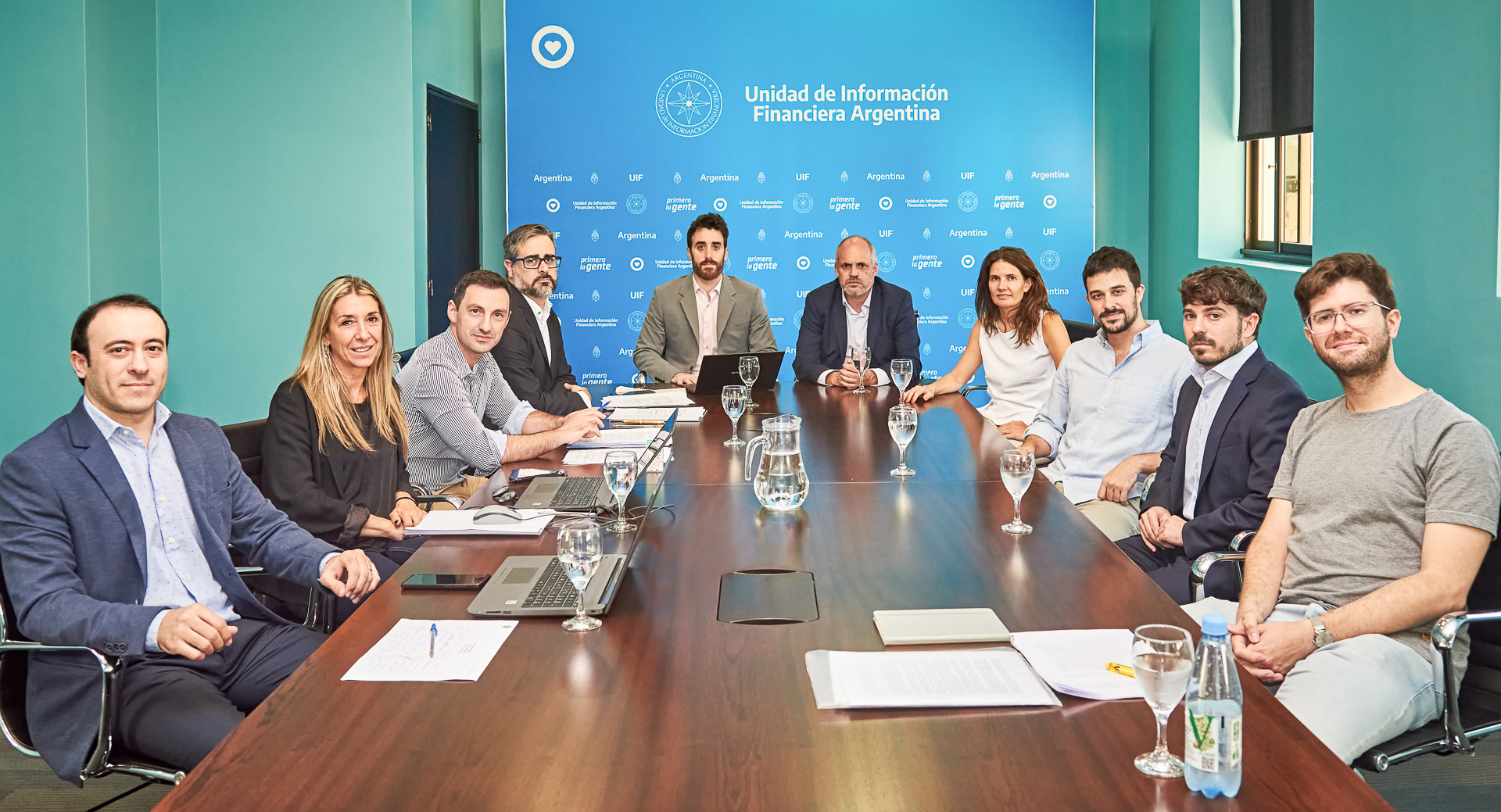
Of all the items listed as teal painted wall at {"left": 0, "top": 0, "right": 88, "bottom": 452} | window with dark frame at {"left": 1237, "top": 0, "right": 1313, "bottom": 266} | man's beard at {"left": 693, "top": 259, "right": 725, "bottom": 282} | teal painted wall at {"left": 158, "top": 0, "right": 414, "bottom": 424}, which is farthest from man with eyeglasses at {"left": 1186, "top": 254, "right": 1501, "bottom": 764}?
teal painted wall at {"left": 0, "top": 0, "right": 88, "bottom": 452}

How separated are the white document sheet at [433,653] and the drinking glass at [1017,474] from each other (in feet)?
3.65

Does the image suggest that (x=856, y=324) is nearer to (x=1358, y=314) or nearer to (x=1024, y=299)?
(x=1024, y=299)

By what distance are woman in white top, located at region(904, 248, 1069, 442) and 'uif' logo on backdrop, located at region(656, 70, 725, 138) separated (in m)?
2.85

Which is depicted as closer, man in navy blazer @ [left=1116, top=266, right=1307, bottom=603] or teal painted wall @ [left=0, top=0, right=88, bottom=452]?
man in navy blazer @ [left=1116, top=266, right=1307, bottom=603]

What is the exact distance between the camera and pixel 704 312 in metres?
5.86

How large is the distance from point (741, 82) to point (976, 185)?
1591mm

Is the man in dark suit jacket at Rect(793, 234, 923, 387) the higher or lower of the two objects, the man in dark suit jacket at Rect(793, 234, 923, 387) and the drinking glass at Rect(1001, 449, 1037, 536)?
the higher

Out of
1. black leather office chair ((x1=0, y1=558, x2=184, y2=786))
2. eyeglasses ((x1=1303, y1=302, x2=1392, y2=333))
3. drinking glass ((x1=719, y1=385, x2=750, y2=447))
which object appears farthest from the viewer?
drinking glass ((x1=719, y1=385, x2=750, y2=447))

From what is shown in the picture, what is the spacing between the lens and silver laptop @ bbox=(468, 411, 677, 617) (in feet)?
6.42

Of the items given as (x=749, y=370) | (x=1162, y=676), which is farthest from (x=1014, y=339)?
(x=1162, y=676)

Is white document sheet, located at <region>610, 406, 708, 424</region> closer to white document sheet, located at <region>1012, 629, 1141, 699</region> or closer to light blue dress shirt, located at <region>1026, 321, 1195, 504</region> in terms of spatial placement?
light blue dress shirt, located at <region>1026, 321, 1195, 504</region>

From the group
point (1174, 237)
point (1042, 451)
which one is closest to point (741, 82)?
point (1174, 237)

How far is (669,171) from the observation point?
7.23 metres

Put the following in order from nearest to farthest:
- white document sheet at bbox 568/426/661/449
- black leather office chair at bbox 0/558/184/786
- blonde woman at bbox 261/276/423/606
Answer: black leather office chair at bbox 0/558/184/786 → blonde woman at bbox 261/276/423/606 → white document sheet at bbox 568/426/661/449
